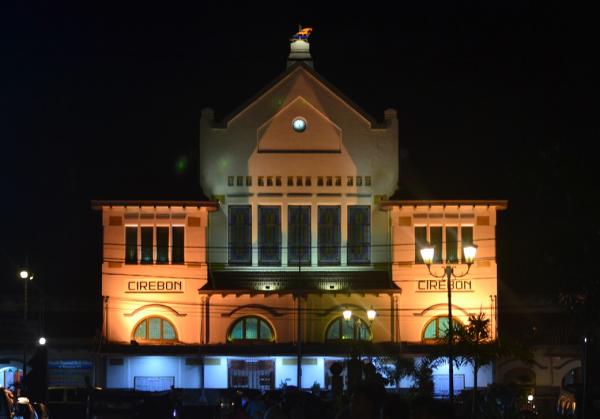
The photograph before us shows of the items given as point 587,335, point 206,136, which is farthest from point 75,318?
point 587,335

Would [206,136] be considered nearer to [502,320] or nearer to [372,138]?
[372,138]

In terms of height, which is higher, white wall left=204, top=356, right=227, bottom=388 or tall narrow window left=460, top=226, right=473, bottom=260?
tall narrow window left=460, top=226, right=473, bottom=260

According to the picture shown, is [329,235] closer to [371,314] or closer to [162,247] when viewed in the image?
[162,247]

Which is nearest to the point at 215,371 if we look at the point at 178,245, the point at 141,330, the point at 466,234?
the point at 141,330

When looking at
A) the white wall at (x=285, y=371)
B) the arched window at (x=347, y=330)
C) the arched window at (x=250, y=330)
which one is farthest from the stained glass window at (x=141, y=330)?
the arched window at (x=347, y=330)

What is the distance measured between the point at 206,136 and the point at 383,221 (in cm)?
922

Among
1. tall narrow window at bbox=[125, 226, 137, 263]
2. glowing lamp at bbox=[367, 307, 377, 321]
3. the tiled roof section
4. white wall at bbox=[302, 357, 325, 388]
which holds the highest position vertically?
tall narrow window at bbox=[125, 226, 137, 263]

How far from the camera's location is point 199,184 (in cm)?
6034

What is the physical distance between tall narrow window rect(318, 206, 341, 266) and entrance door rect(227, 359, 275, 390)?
556 cm

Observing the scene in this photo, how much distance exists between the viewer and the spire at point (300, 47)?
62375 millimetres

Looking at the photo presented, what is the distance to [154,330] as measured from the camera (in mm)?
57875

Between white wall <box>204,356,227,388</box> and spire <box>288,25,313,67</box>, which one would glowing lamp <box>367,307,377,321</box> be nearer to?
white wall <box>204,356,227,388</box>

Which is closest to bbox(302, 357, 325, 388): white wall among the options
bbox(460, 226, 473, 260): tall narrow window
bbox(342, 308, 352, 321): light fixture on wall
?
bbox(342, 308, 352, 321): light fixture on wall

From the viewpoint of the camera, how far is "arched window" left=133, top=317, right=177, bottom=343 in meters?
57.7
